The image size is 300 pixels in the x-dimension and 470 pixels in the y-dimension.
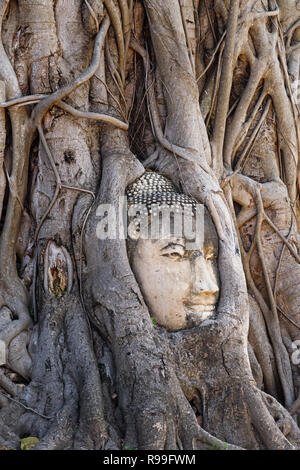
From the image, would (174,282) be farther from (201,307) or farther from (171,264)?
(201,307)

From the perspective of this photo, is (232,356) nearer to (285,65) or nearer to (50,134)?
(50,134)

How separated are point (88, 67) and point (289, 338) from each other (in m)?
2.35

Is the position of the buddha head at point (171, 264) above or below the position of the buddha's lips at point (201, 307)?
above

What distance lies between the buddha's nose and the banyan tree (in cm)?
1

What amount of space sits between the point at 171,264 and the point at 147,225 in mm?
276

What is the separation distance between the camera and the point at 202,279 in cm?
373

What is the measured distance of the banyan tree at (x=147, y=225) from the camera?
11.1 ft

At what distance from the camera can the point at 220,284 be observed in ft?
12.6

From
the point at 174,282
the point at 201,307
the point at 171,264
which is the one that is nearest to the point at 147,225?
the point at 171,264

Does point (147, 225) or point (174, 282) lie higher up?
point (147, 225)

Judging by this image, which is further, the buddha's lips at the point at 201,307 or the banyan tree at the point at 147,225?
the buddha's lips at the point at 201,307

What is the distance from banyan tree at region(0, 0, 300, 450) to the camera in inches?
133

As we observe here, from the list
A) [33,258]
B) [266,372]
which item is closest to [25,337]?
[33,258]

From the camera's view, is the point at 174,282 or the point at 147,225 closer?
the point at 174,282
